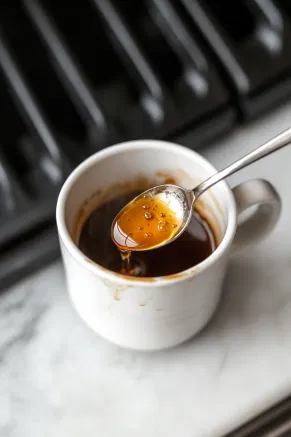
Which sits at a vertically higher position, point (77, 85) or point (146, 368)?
point (77, 85)

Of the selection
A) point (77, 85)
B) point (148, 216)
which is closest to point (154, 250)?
point (148, 216)

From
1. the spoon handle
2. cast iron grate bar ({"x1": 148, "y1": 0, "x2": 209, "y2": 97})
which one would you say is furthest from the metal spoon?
cast iron grate bar ({"x1": 148, "y1": 0, "x2": 209, "y2": 97})

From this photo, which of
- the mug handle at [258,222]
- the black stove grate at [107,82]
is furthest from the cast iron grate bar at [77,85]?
the mug handle at [258,222]

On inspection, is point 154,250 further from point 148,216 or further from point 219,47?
point 219,47

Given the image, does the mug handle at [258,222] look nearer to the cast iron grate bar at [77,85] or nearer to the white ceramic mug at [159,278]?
the white ceramic mug at [159,278]

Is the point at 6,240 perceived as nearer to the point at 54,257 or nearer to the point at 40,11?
the point at 54,257

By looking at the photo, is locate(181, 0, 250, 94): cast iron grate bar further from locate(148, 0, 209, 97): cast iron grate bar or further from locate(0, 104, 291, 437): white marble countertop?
locate(0, 104, 291, 437): white marble countertop
